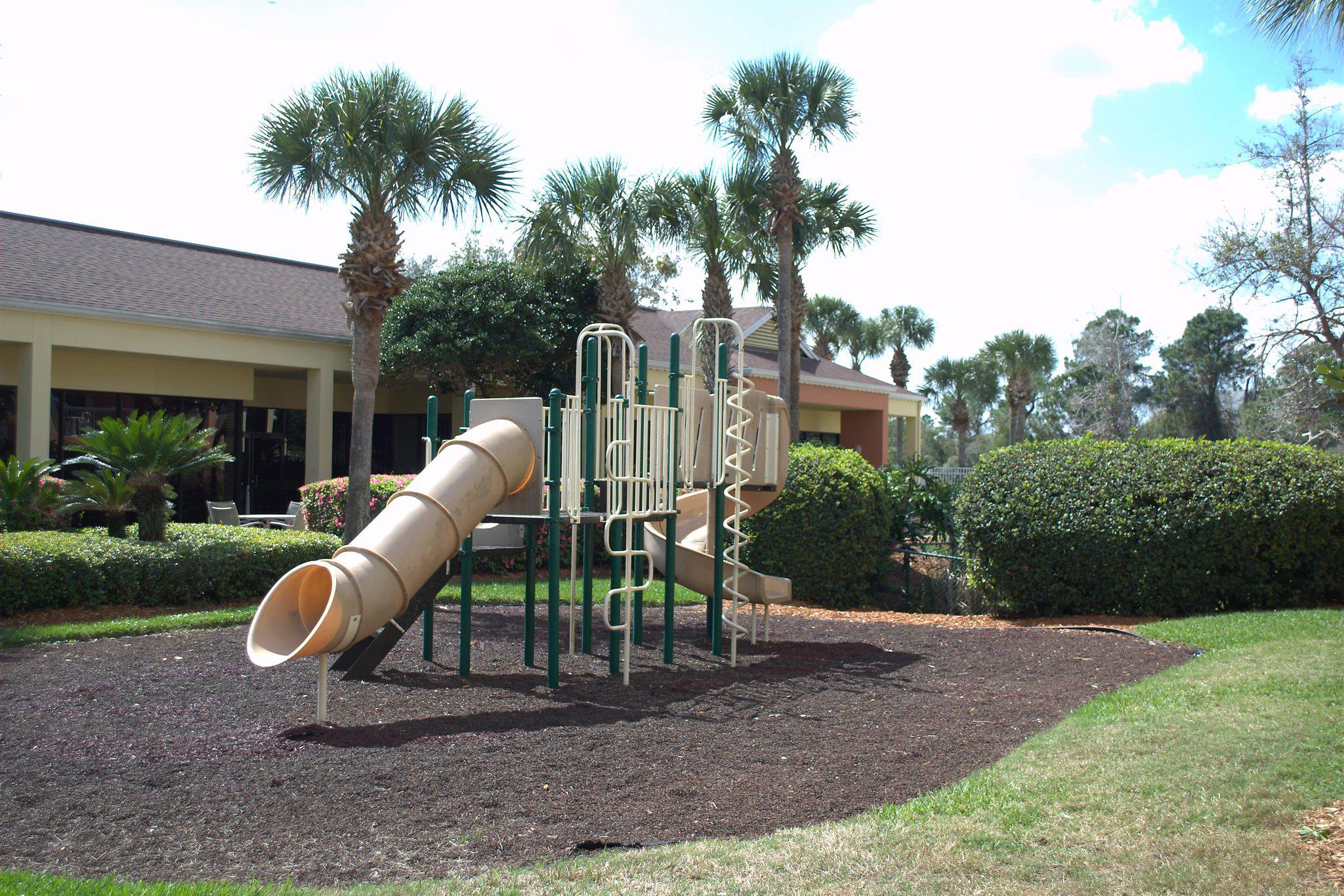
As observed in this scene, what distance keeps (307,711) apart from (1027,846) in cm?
456

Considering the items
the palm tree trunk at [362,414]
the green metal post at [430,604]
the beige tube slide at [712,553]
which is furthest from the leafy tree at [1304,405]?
the green metal post at [430,604]

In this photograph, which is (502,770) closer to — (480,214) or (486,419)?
(486,419)

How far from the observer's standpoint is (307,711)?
6652 millimetres

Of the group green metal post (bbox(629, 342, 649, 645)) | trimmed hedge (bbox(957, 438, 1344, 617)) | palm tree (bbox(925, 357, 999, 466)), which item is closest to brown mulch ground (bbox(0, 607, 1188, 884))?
green metal post (bbox(629, 342, 649, 645))

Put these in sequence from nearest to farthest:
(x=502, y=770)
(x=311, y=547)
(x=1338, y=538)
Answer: (x=502, y=770) < (x=1338, y=538) < (x=311, y=547)

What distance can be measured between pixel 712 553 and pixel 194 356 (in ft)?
38.6

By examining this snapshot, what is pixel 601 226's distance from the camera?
17.9m

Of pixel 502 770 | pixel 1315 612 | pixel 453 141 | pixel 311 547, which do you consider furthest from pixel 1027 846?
pixel 453 141

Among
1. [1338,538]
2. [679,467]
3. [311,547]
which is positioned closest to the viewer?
[679,467]

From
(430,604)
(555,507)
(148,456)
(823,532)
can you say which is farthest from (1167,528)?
(148,456)

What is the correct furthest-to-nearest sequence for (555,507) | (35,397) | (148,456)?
(35,397)
(148,456)
(555,507)

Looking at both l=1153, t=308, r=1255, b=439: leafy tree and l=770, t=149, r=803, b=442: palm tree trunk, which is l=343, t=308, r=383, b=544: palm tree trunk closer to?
l=770, t=149, r=803, b=442: palm tree trunk

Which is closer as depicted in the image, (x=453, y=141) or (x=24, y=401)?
(x=453, y=141)

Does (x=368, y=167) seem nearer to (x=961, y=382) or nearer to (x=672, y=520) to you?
(x=672, y=520)
